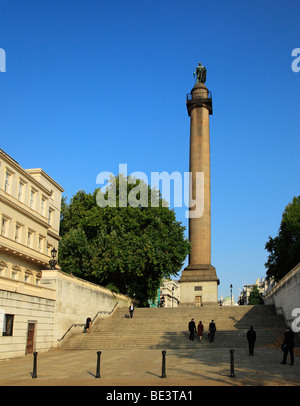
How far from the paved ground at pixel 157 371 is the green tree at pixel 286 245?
96.4 feet

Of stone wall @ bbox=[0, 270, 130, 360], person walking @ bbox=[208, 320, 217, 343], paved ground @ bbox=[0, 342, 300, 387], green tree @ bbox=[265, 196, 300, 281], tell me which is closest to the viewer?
paved ground @ bbox=[0, 342, 300, 387]

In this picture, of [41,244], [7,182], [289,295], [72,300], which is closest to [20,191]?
[7,182]

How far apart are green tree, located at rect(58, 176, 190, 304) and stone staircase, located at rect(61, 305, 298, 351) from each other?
5283 mm

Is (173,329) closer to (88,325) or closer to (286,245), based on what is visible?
(88,325)

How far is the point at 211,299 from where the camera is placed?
4512cm

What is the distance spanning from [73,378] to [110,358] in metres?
6.84

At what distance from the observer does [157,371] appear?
16469 mm

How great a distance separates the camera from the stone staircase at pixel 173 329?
2855cm

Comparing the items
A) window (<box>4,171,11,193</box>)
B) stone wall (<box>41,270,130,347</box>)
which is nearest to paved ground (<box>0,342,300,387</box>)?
stone wall (<box>41,270,130,347</box>)

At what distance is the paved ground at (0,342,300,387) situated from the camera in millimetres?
13906

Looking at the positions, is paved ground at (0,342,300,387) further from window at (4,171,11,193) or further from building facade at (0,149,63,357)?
window at (4,171,11,193)

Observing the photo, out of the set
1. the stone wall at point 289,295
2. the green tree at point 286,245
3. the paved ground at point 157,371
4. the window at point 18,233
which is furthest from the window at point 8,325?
the green tree at point 286,245

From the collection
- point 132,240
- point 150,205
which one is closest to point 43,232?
point 132,240

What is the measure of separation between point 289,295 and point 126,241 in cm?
1828
